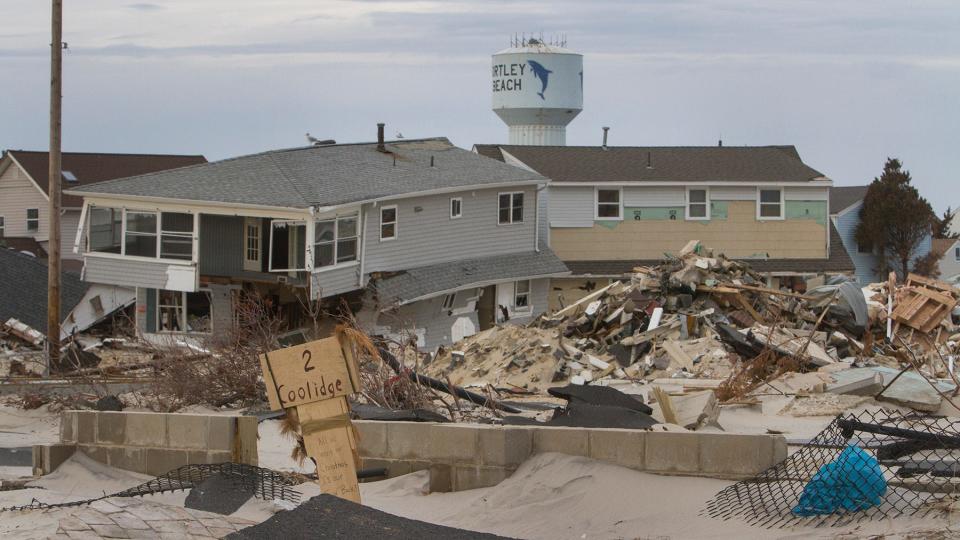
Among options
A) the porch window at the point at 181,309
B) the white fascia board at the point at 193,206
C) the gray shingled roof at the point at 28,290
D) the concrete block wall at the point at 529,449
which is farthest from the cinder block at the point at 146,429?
the gray shingled roof at the point at 28,290

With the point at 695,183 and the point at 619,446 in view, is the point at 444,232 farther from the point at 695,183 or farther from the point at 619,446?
the point at 619,446

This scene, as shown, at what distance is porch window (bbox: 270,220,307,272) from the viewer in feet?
98.8

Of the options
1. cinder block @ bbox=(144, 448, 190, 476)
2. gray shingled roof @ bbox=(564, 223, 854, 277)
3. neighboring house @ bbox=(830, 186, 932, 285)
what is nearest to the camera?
cinder block @ bbox=(144, 448, 190, 476)

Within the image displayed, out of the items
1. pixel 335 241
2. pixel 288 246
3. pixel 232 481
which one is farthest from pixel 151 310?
pixel 232 481

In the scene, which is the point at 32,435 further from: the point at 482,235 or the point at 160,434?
the point at 482,235

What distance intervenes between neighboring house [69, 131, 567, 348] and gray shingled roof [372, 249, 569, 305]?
1.9 inches

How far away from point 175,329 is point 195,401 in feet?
49.0

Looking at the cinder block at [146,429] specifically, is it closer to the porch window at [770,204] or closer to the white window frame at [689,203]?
the white window frame at [689,203]

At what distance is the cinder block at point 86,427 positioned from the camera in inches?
517

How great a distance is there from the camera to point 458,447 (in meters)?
11.6

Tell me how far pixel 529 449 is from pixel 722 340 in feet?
31.1

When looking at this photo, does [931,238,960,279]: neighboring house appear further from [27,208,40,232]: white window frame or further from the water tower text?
[27,208,40,232]: white window frame

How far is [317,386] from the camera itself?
31.1 feet

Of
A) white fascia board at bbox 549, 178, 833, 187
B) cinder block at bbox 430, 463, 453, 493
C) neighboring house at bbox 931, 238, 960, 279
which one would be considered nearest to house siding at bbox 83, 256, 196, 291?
white fascia board at bbox 549, 178, 833, 187
